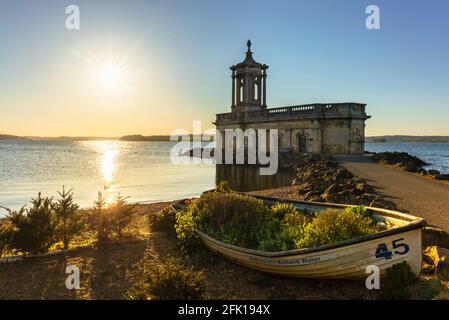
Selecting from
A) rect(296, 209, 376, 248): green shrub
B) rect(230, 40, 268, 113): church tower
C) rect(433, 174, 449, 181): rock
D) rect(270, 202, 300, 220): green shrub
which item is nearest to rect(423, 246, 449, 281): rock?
rect(296, 209, 376, 248): green shrub

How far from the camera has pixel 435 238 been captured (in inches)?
320

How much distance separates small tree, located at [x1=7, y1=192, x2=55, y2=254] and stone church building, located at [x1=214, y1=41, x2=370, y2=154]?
101 feet

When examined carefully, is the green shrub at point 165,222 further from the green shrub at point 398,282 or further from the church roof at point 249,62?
the church roof at point 249,62

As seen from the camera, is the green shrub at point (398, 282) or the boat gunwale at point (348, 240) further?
the boat gunwale at point (348, 240)

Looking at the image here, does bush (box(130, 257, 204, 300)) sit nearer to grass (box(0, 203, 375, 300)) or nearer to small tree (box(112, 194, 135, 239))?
grass (box(0, 203, 375, 300))

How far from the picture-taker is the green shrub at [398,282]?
18.3 ft

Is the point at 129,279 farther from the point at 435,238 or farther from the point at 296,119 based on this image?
the point at 296,119

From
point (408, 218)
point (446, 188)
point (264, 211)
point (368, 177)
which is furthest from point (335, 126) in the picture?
point (408, 218)

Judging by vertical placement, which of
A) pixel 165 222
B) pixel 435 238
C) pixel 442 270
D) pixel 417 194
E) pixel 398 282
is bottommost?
pixel 165 222

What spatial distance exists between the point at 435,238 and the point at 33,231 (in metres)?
10.4

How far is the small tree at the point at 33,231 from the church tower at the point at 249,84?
4125cm

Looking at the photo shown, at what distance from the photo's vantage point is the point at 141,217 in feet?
52.2

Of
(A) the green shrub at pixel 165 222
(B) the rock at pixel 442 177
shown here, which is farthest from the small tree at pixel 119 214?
(B) the rock at pixel 442 177

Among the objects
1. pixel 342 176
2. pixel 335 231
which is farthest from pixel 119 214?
pixel 342 176
